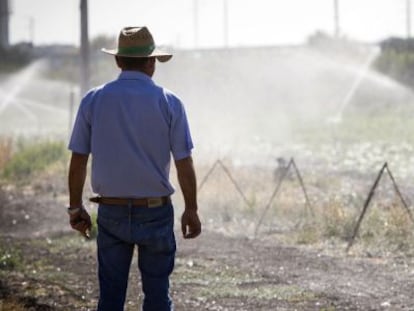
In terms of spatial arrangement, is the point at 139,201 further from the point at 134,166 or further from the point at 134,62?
the point at 134,62

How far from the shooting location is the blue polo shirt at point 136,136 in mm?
4398

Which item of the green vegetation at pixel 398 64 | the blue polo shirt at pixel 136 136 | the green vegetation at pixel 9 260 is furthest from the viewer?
the green vegetation at pixel 398 64

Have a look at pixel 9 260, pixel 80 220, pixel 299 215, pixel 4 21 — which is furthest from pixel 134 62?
pixel 4 21

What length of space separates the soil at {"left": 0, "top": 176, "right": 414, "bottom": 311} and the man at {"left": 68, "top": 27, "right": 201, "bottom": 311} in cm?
186

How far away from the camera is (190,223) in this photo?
4.49m

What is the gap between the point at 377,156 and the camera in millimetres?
19703

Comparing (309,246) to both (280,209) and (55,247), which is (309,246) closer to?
(280,209)

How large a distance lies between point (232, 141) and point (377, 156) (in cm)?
533

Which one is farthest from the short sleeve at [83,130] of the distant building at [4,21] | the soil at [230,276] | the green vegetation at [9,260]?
the distant building at [4,21]

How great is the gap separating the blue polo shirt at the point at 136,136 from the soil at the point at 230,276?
6.75ft

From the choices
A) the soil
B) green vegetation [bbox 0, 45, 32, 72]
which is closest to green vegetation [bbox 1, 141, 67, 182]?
the soil

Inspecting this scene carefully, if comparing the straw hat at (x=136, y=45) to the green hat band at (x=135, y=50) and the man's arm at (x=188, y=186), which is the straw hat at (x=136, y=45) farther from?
the man's arm at (x=188, y=186)

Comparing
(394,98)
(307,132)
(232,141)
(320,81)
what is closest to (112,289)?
(232,141)

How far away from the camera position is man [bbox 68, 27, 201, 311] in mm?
4410
